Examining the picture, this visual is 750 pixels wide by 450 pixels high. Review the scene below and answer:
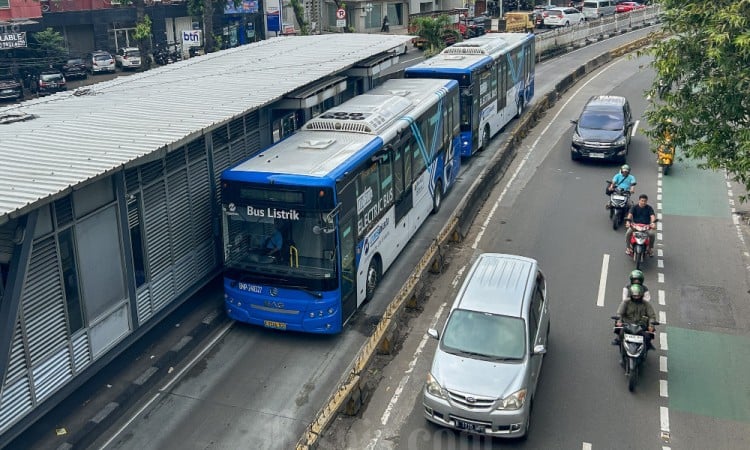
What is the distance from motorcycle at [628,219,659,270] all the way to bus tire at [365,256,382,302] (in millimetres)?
5945

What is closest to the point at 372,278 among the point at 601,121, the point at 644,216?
the point at 644,216

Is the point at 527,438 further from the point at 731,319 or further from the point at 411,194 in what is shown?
the point at 411,194

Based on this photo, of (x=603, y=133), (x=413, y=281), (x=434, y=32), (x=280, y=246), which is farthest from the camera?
(x=434, y=32)

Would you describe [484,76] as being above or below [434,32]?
below

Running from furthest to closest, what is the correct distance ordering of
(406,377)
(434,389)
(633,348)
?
(406,377)
(633,348)
(434,389)

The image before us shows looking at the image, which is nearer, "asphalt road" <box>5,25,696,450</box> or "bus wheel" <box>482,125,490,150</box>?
"asphalt road" <box>5,25,696,450</box>

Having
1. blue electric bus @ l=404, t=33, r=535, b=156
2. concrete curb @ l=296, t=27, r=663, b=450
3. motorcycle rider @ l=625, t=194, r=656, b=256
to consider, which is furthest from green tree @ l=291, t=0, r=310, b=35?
motorcycle rider @ l=625, t=194, r=656, b=256

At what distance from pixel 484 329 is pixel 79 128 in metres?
8.11

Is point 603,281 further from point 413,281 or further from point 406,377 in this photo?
point 406,377

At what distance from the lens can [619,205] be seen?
20469mm

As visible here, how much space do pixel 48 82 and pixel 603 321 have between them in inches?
1591

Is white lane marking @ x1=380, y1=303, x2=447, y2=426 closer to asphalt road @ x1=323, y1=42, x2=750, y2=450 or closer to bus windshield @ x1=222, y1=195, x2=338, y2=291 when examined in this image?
asphalt road @ x1=323, y1=42, x2=750, y2=450

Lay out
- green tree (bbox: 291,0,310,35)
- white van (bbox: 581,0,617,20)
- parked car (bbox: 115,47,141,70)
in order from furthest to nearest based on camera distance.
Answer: white van (bbox: 581,0,617,20)
green tree (bbox: 291,0,310,35)
parked car (bbox: 115,47,141,70)

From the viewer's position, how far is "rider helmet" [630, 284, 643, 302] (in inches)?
519
